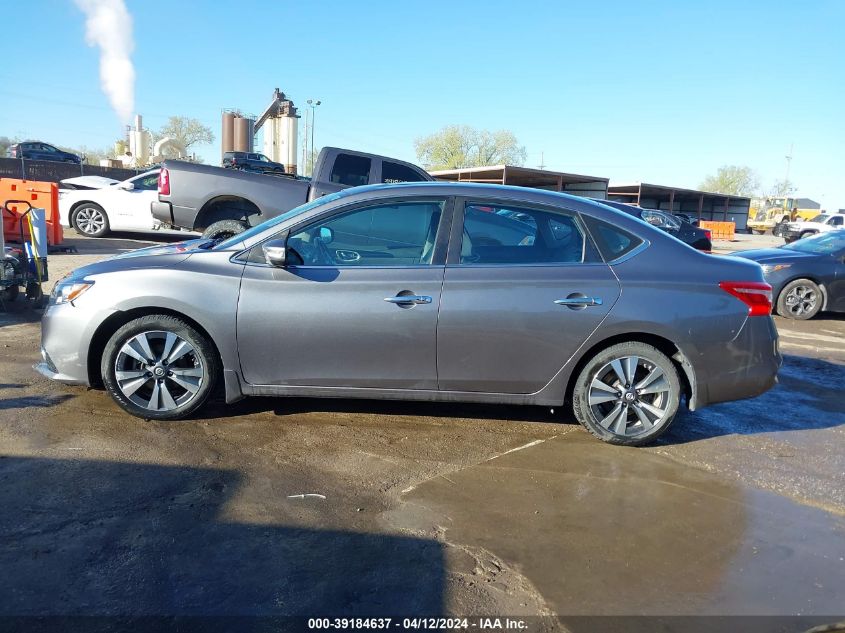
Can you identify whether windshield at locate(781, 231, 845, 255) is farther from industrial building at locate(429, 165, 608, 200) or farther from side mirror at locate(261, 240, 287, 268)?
industrial building at locate(429, 165, 608, 200)

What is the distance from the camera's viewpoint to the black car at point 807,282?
1009 cm

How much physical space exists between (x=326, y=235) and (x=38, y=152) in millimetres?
33768

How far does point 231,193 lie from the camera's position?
31.8ft

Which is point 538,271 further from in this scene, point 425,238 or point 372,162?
point 372,162

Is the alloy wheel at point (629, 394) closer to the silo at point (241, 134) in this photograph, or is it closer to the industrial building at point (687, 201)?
the industrial building at point (687, 201)

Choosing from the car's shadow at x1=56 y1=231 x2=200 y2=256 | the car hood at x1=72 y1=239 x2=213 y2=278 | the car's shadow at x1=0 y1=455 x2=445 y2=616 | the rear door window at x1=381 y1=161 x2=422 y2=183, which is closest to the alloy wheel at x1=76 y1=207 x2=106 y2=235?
the car's shadow at x1=56 y1=231 x2=200 y2=256

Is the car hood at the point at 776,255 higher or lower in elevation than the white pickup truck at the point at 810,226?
lower

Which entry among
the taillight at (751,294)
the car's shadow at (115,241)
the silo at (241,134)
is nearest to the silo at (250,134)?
the silo at (241,134)

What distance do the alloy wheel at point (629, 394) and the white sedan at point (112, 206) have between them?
40.0ft

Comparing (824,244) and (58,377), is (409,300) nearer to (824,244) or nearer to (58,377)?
(58,377)

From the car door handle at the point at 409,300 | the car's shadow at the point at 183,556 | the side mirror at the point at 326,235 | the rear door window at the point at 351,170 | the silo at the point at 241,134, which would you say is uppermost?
the silo at the point at 241,134

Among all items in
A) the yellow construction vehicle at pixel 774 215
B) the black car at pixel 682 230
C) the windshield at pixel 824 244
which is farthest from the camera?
the yellow construction vehicle at pixel 774 215

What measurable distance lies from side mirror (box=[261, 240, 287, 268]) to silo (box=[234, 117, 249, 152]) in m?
48.5

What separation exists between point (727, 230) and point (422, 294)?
41.2m
